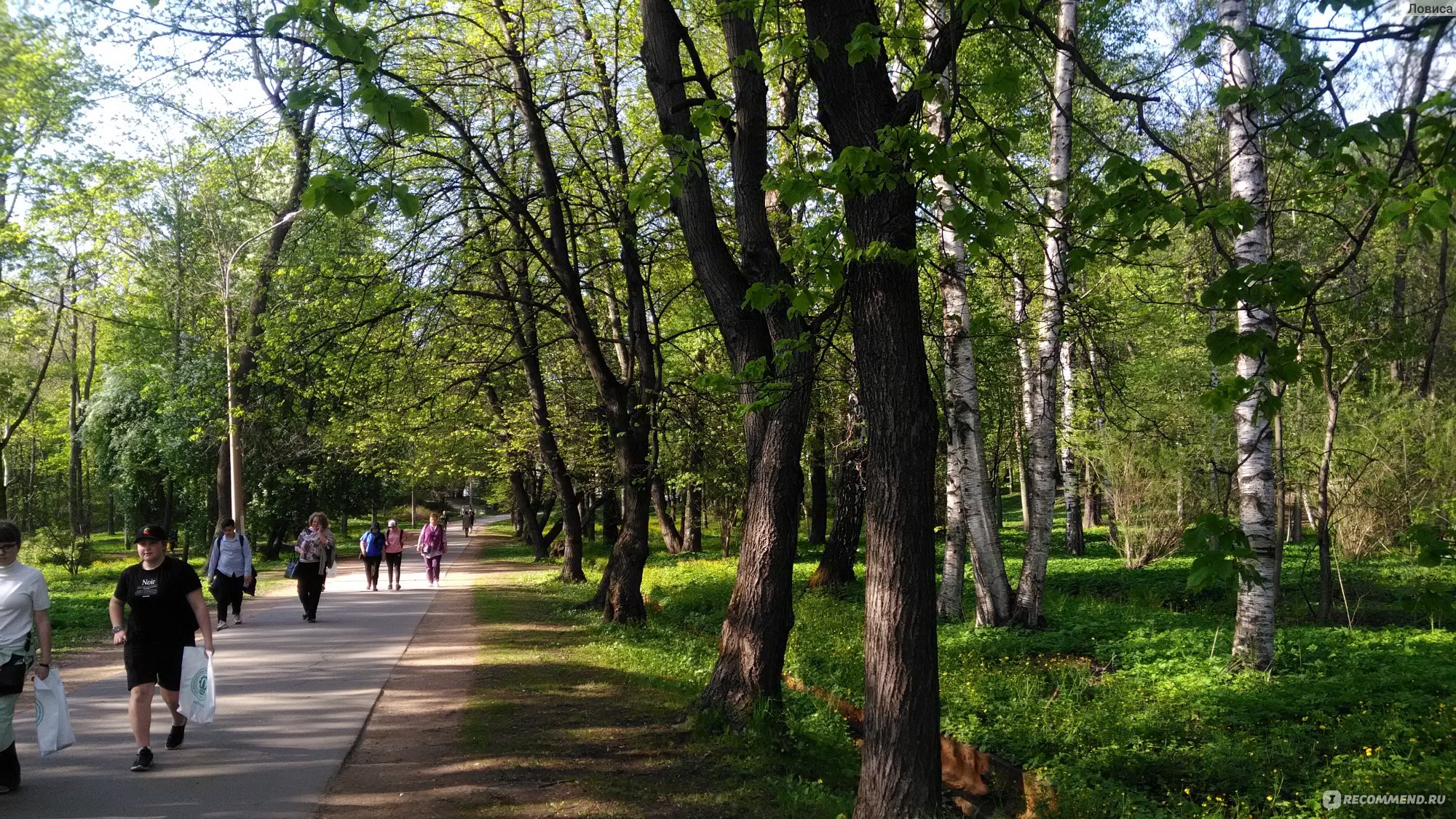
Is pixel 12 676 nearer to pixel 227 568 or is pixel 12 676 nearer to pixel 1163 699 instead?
pixel 1163 699

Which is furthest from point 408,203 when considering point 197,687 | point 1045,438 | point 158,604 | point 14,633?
point 1045,438

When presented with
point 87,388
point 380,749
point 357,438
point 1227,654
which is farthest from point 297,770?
point 87,388

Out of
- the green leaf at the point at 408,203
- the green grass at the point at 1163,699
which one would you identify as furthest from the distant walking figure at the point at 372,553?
the green leaf at the point at 408,203

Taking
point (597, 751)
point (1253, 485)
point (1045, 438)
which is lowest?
point (597, 751)

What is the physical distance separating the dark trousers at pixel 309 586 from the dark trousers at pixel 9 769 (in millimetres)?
9462

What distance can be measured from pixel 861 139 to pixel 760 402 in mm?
1585

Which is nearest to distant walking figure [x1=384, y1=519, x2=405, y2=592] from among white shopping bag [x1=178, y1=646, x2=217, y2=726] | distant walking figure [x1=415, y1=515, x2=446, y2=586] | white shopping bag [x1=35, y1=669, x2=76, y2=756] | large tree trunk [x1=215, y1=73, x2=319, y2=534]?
distant walking figure [x1=415, y1=515, x2=446, y2=586]

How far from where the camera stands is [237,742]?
7.19 metres

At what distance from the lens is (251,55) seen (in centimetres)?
1004

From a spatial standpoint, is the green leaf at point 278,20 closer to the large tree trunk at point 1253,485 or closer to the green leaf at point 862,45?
the green leaf at point 862,45

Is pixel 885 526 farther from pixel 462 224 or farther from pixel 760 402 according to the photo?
pixel 462 224

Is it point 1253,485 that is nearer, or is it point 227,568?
point 1253,485

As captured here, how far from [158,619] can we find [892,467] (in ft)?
17.5

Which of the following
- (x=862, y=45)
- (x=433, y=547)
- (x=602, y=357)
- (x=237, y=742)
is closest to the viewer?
(x=862, y=45)
